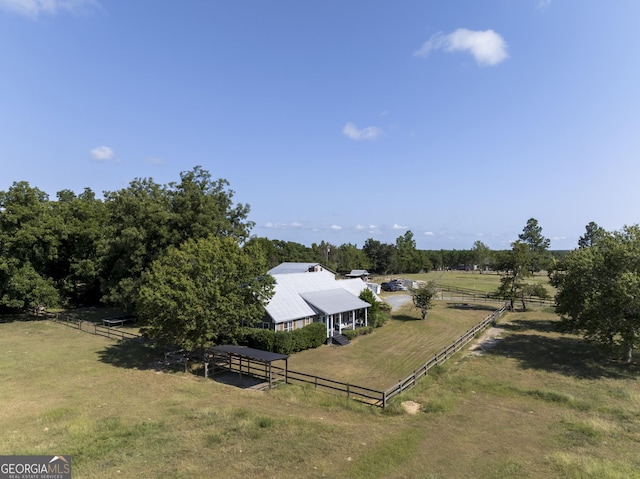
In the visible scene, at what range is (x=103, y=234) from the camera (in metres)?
42.2

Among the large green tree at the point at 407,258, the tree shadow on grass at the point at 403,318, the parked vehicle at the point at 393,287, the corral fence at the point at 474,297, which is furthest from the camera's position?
the large green tree at the point at 407,258

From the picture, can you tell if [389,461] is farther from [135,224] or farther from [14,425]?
[135,224]

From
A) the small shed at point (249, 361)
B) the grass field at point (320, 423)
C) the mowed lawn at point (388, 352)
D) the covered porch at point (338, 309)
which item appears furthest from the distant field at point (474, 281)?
the small shed at point (249, 361)

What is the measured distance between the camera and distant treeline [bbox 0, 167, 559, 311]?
123 ft

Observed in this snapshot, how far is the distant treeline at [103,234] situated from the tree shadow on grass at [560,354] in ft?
94.6

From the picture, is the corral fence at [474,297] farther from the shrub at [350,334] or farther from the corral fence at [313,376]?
the shrub at [350,334]

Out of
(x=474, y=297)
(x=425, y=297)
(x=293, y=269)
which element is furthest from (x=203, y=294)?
(x=474, y=297)

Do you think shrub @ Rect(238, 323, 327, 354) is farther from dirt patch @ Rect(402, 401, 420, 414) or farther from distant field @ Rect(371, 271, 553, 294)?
distant field @ Rect(371, 271, 553, 294)

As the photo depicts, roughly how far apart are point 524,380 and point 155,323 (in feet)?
74.6

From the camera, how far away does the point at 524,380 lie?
72.5 feet

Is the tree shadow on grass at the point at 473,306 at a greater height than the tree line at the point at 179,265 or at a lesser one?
lesser

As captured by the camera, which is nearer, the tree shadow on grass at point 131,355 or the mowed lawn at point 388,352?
the mowed lawn at point 388,352

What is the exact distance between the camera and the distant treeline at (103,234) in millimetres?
37344

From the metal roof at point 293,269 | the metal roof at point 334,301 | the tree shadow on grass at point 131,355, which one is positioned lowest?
the tree shadow on grass at point 131,355
